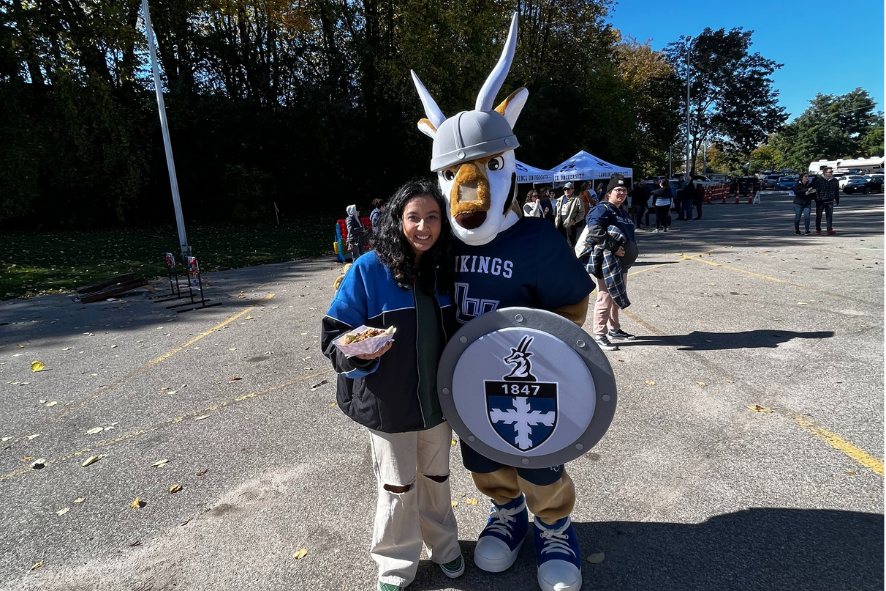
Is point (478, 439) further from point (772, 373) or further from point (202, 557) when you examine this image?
point (772, 373)

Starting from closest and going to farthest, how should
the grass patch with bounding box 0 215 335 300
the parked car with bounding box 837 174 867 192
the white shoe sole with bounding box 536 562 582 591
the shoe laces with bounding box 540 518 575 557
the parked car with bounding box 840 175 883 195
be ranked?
the white shoe sole with bounding box 536 562 582 591, the shoe laces with bounding box 540 518 575 557, the grass patch with bounding box 0 215 335 300, the parked car with bounding box 840 175 883 195, the parked car with bounding box 837 174 867 192

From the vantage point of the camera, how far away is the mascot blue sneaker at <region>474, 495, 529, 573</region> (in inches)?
98.0

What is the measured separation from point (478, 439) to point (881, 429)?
10.5 ft

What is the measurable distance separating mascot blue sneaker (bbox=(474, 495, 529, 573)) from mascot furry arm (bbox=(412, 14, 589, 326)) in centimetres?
104

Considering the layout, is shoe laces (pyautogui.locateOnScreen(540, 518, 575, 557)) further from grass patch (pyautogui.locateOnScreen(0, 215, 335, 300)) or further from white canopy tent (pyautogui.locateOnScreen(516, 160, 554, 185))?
white canopy tent (pyautogui.locateOnScreen(516, 160, 554, 185))

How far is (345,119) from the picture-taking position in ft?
85.2

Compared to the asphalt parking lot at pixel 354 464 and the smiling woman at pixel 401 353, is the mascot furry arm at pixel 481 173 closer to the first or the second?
the smiling woman at pixel 401 353

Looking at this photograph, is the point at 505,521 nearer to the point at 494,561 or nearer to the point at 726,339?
the point at 494,561

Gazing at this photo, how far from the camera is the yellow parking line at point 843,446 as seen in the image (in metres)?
3.19

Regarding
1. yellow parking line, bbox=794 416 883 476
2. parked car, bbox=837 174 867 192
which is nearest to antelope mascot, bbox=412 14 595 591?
yellow parking line, bbox=794 416 883 476

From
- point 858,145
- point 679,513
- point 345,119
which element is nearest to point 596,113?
point 345,119

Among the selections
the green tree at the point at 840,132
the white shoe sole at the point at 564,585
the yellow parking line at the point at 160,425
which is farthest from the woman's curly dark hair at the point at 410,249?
the green tree at the point at 840,132

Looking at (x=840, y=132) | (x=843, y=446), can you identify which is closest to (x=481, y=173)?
(x=843, y=446)

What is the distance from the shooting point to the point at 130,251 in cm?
1655
